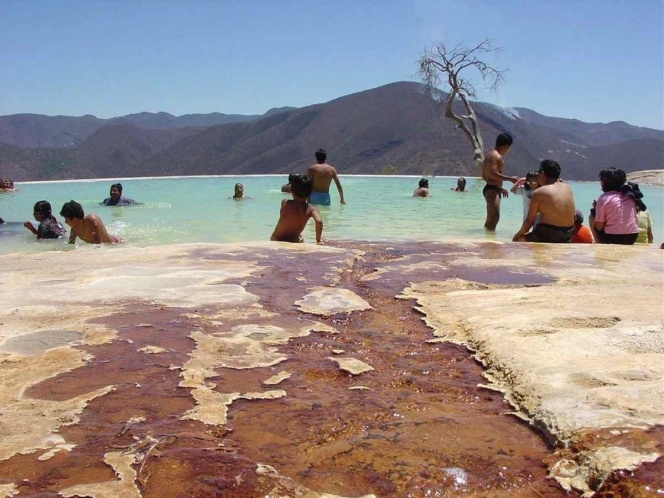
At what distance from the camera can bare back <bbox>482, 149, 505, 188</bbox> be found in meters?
7.36

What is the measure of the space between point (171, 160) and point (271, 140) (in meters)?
7.16

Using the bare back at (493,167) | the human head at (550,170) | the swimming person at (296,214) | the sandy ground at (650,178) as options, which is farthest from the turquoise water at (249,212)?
the sandy ground at (650,178)

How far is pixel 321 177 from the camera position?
1040 centimetres

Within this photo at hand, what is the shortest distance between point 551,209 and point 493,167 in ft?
6.28

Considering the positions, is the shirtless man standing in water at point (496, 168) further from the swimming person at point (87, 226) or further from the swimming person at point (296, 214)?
the swimming person at point (87, 226)

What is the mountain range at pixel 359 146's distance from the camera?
100ft

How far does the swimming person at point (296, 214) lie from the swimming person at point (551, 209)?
1983 millimetres

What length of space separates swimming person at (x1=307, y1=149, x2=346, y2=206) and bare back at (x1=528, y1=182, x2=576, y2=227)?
4.92 m

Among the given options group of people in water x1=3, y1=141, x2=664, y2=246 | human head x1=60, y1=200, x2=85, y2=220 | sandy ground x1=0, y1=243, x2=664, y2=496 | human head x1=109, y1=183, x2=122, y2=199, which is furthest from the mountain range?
sandy ground x1=0, y1=243, x2=664, y2=496

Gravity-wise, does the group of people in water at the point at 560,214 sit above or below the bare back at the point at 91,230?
above

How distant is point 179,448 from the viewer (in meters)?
1.50


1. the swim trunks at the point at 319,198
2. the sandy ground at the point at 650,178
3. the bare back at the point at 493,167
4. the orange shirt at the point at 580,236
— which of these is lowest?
the orange shirt at the point at 580,236

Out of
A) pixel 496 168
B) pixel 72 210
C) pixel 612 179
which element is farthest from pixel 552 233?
pixel 72 210

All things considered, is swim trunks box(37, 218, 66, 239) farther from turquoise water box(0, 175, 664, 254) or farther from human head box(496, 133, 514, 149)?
human head box(496, 133, 514, 149)
